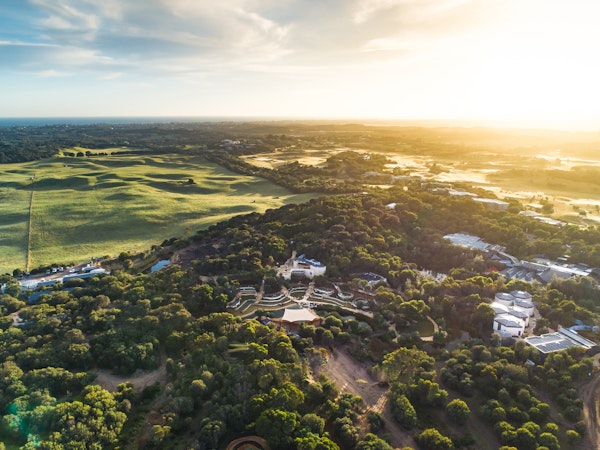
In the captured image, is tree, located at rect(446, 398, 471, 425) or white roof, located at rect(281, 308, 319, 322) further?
white roof, located at rect(281, 308, 319, 322)

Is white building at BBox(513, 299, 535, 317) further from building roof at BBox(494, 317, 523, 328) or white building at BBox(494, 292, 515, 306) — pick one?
building roof at BBox(494, 317, 523, 328)

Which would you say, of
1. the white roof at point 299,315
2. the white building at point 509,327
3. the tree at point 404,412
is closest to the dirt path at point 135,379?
the white roof at point 299,315

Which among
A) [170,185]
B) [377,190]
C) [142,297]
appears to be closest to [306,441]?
[142,297]

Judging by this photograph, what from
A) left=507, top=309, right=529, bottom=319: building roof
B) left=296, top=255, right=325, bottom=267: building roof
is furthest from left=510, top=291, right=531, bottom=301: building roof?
left=296, top=255, right=325, bottom=267: building roof

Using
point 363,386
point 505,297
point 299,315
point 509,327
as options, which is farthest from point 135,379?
point 505,297

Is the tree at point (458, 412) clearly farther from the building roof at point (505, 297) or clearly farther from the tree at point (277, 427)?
the building roof at point (505, 297)

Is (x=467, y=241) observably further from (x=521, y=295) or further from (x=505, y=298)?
(x=505, y=298)
